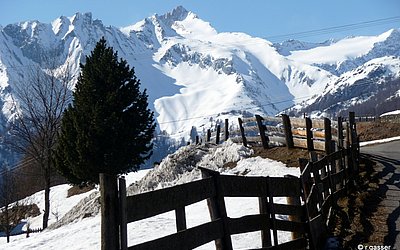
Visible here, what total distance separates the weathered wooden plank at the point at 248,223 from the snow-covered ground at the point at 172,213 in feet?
4.83

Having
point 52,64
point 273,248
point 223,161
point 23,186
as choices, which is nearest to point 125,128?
point 223,161

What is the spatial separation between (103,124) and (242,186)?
18873mm

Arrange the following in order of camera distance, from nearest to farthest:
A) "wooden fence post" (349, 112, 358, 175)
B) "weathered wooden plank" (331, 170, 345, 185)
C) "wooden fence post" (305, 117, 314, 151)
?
"weathered wooden plank" (331, 170, 345, 185) < "wooden fence post" (349, 112, 358, 175) < "wooden fence post" (305, 117, 314, 151)

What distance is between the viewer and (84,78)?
26.5m

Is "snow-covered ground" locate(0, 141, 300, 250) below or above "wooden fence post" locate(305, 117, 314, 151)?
below

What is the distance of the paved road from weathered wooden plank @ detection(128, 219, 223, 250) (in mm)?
4117

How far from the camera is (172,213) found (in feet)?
43.4

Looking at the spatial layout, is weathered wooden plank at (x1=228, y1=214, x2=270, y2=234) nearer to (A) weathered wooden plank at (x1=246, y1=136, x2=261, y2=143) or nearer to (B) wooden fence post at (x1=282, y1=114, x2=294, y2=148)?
(B) wooden fence post at (x1=282, y1=114, x2=294, y2=148)

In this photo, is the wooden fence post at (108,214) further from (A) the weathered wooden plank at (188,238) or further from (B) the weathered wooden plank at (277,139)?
(B) the weathered wooden plank at (277,139)

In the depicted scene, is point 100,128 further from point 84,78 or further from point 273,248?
point 273,248

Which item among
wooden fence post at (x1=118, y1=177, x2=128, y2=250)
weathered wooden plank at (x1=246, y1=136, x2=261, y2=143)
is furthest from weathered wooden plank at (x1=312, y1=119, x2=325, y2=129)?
wooden fence post at (x1=118, y1=177, x2=128, y2=250)

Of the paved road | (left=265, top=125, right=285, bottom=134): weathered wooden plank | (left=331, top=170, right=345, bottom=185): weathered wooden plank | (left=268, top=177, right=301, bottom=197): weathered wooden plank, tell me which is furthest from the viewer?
(left=265, top=125, right=285, bottom=134): weathered wooden plank

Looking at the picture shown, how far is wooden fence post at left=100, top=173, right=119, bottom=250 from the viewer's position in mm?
4617

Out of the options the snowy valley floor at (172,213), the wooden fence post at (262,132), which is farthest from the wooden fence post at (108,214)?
the wooden fence post at (262,132)
